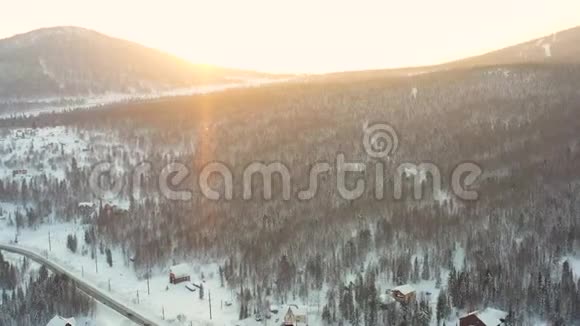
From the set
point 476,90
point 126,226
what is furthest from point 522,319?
point 476,90

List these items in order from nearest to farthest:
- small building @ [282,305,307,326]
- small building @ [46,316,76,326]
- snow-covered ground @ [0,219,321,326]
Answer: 1. small building @ [46,316,76,326]
2. small building @ [282,305,307,326]
3. snow-covered ground @ [0,219,321,326]

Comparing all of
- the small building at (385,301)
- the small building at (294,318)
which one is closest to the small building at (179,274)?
the small building at (294,318)

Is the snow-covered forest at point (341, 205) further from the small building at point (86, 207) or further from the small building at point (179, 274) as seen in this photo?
the small building at point (179, 274)

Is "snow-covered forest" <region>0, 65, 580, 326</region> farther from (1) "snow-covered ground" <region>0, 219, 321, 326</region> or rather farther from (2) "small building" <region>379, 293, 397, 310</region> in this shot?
(1) "snow-covered ground" <region>0, 219, 321, 326</region>

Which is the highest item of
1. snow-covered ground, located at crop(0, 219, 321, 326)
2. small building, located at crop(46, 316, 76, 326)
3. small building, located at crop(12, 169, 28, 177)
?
small building, located at crop(12, 169, 28, 177)

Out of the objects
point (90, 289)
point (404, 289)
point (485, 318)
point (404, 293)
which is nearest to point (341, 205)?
point (404, 289)

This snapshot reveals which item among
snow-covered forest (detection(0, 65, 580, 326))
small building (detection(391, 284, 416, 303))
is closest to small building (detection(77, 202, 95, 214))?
snow-covered forest (detection(0, 65, 580, 326))
